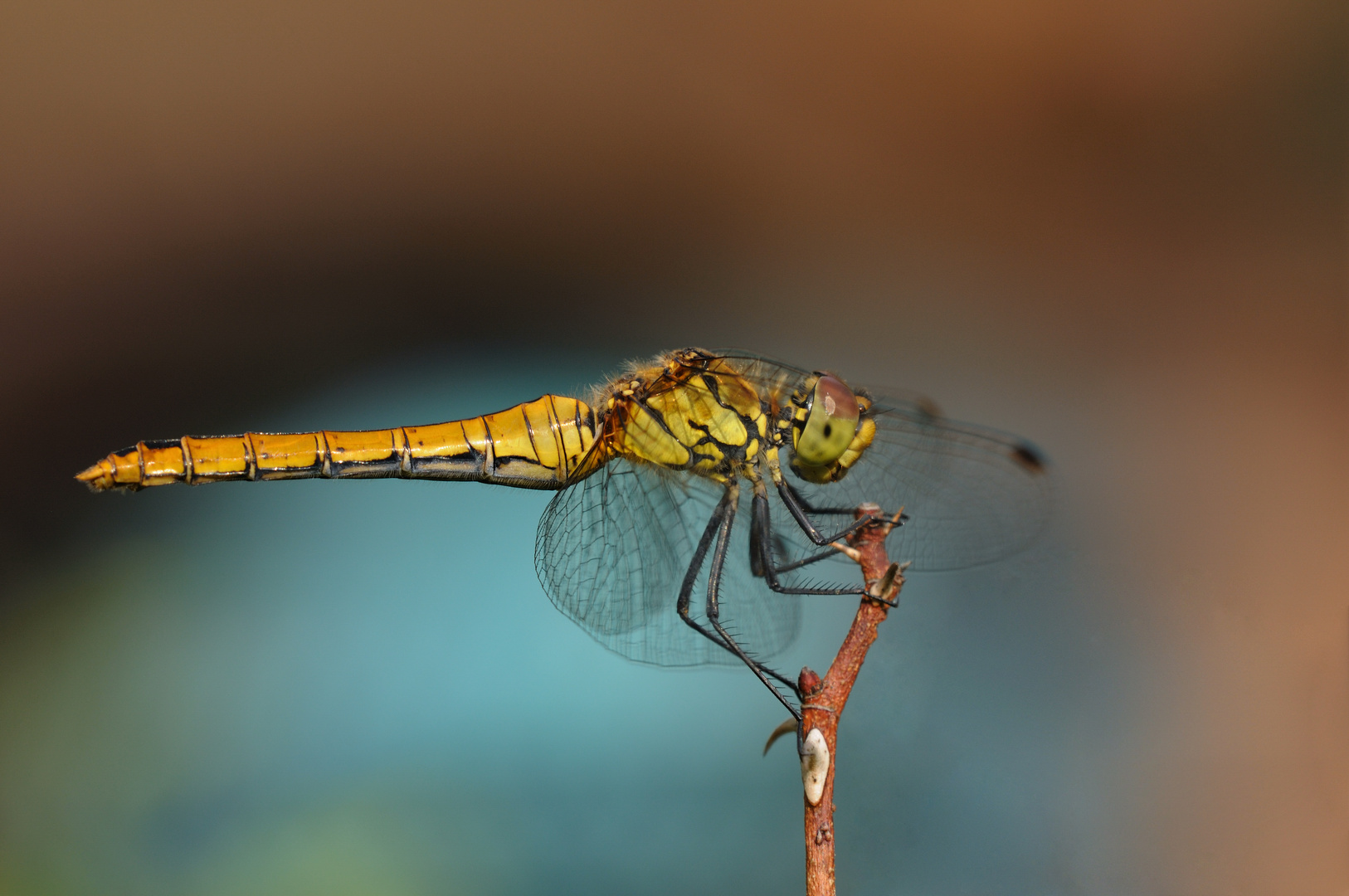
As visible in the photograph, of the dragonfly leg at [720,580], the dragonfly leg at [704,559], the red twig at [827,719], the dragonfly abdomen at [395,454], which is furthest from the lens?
the dragonfly leg at [704,559]

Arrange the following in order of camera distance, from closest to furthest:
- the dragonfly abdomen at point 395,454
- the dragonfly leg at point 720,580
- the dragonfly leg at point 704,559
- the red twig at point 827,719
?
the red twig at point 827,719 < the dragonfly abdomen at point 395,454 < the dragonfly leg at point 720,580 < the dragonfly leg at point 704,559

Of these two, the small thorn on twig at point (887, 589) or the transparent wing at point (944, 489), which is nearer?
the small thorn on twig at point (887, 589)

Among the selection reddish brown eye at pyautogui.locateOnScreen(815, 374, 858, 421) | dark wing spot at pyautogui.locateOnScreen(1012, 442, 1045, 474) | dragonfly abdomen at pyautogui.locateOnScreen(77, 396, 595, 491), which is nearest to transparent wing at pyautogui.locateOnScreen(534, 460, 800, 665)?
dragonfly abdomen at pyautogui.locateOnScreen(77, 396, 595, 491)

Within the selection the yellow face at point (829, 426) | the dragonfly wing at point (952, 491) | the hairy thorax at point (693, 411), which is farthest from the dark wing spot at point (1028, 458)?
the hairy thorax at point (693, 411)

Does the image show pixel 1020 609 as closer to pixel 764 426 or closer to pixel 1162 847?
pixel 1162 847

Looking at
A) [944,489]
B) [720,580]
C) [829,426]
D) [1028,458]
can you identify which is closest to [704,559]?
[720,580]

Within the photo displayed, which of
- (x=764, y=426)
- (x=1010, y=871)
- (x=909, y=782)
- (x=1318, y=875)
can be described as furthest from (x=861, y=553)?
(x=1318, y=875)

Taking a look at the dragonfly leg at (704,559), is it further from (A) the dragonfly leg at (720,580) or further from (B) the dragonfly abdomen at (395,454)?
(B) the dragonfly abdomen at (395,454)
